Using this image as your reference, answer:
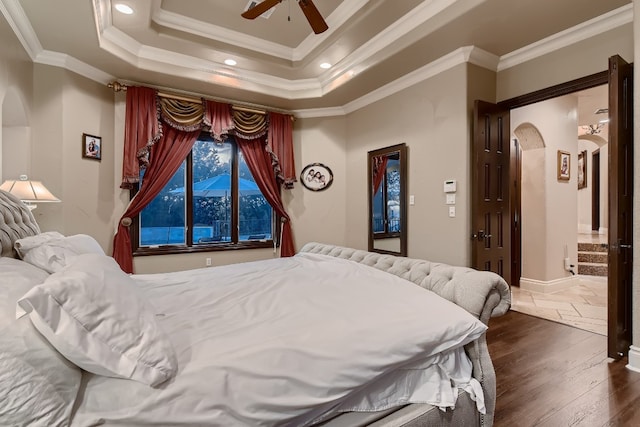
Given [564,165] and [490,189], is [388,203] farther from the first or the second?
[564,165]

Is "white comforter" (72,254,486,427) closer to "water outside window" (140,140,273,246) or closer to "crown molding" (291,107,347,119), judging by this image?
"water outside window" (140,140,273,246)

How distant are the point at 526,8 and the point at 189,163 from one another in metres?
3.99

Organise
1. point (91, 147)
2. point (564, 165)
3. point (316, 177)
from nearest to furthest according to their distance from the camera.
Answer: point (91, 147), point (564, 165), point (316, 177)

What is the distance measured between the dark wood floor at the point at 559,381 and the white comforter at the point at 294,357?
0.80 metres

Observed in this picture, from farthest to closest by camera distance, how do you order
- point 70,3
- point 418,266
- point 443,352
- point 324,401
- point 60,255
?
1. point 70,3
2. point 418,266
3. point 60,255
4. point 443,352
5. point 324,401

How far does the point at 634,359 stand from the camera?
2.23 metres

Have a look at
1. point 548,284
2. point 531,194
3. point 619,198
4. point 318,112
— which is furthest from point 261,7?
point 548,284

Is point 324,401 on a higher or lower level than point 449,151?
lower

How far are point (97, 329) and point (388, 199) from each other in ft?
12.1

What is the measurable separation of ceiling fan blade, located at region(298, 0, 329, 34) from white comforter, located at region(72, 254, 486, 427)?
1962mm

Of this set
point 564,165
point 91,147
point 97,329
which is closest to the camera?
point 97,329

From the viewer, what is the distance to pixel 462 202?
10.8 feet

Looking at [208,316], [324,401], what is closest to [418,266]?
[324,401]

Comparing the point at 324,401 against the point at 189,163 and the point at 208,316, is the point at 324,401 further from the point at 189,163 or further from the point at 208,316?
the point at 189,163
